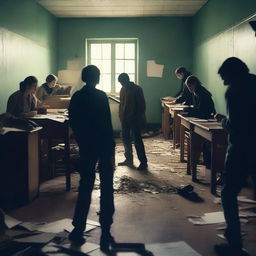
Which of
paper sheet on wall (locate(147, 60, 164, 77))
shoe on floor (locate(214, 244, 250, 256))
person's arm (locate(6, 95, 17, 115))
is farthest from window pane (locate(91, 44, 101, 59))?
shoe on floor (locate(214, 244, 250, 256))

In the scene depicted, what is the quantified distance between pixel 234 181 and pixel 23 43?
579cm

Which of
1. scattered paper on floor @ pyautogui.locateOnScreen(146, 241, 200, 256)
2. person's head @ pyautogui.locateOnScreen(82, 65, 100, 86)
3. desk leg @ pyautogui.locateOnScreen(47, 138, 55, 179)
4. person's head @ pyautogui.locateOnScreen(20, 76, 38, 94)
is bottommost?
scattered paper on floor @ pyautogui.locateOnScreen(146, 241, 200, 256)

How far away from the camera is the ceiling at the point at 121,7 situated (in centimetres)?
905

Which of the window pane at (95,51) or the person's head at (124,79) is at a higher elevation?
the window pane at (95,51)

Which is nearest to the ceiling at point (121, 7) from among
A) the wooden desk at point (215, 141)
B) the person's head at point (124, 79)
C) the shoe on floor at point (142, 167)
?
the person's head at point (124, 79)

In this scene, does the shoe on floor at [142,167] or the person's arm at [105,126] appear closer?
the person's arm at [105,126]

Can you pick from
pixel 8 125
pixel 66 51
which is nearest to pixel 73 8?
pixel 66 51

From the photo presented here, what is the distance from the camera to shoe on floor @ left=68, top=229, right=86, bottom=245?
3.39m

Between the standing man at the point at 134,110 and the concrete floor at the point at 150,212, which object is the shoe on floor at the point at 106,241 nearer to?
the concrete floor at the point at 150,212

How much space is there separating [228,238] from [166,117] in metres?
6.43

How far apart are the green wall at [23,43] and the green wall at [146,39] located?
28.5 inches

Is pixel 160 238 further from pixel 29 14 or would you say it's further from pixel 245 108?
pixel 29 14

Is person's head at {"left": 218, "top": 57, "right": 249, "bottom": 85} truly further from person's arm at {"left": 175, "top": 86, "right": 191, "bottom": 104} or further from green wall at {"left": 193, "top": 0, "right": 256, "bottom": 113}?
person's arm at {"left": 175, "top": 86, "right": 191, "bottom": 104}

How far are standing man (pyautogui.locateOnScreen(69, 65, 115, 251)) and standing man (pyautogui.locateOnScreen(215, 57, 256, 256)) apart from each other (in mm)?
973
